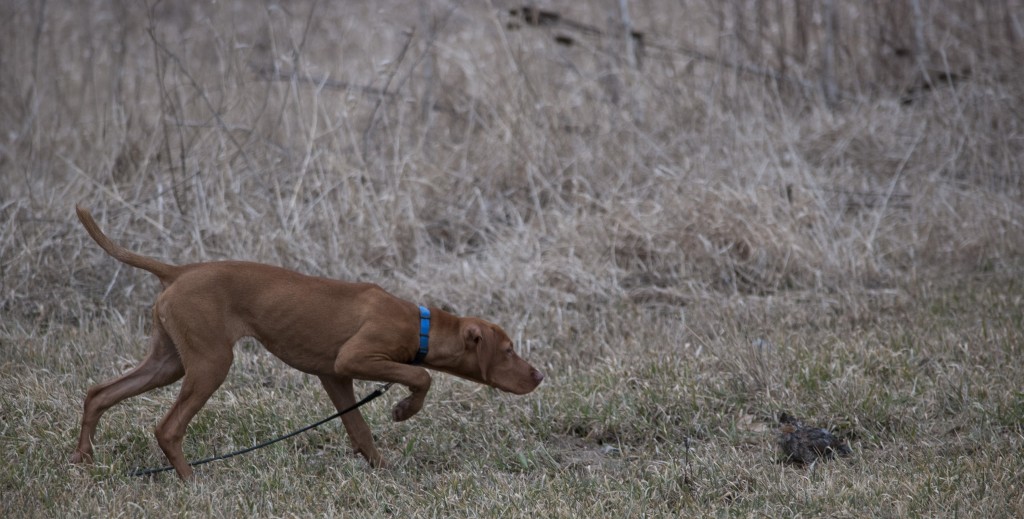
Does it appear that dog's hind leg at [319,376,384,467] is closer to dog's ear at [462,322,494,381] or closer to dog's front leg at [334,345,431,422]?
dog's front leg at [334,345,431,422]

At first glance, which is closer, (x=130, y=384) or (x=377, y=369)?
(x=377, y=369)

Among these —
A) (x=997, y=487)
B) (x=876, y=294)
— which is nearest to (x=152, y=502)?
(x=997, y=487)

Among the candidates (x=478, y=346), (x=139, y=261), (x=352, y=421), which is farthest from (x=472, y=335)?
(x=139, y=261)

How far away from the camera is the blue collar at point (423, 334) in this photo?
12.9 feet

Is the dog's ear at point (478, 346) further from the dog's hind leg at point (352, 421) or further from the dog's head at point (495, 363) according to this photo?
the dog's hind leg at point (352, 421)

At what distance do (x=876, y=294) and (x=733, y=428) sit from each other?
6.87 ft

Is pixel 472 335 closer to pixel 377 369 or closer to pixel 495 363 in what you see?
pixel 495 363

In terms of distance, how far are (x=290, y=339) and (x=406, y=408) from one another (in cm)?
48

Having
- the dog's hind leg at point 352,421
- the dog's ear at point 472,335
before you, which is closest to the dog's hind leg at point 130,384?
the dog's hind leg at point 352,421

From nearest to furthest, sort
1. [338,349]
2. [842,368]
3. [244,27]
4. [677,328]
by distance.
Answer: [338,349]
[842,368]
[677,328]
[244,27]

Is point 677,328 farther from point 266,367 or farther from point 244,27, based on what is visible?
point 244,27

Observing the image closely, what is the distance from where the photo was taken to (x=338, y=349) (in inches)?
Answer: 154

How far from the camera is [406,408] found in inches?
154

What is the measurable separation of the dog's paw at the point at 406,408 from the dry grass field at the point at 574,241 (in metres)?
0.26
